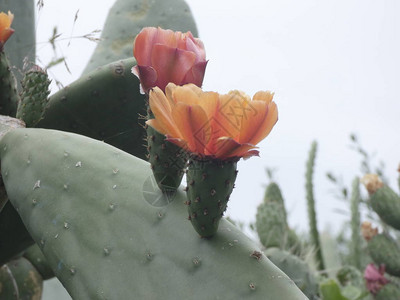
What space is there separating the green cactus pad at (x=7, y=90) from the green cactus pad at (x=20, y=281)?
1.61 feet

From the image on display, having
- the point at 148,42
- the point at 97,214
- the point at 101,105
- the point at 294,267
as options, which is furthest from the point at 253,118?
the point at 294,267

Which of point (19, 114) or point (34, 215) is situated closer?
point (34, 215)

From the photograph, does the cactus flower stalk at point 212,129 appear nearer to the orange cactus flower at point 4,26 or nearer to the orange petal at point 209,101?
the orange petal at point 209,101

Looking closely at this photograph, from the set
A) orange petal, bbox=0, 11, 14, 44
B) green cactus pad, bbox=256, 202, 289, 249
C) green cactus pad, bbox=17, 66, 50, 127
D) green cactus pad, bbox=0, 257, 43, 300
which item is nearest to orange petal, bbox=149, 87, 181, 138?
green cactus pad, bbox=17, 66, 50, 127

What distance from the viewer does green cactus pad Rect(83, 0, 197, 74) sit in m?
1.97

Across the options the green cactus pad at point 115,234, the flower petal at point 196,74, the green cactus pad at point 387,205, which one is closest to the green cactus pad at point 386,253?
the green cactus pad at point 387,205

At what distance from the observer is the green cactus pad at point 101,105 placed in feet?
4.90

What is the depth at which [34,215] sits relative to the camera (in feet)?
3.52

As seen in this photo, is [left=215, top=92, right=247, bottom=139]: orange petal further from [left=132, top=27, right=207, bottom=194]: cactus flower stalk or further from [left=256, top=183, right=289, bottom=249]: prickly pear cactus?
[left=256, top=183, right=289, bottom=249]: prickly pear cactus

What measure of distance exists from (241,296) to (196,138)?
0.75 feet

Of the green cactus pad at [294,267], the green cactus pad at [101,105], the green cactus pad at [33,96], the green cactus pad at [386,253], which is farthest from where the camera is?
the green cactus pad at [386,253]

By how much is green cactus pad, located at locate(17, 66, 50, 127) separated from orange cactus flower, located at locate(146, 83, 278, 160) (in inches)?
22.4

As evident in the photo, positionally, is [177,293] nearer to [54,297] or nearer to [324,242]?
[54,297]

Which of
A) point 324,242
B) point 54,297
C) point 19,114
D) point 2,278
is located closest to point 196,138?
point 19,114
